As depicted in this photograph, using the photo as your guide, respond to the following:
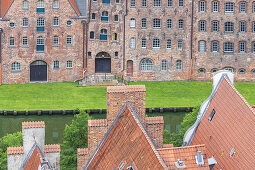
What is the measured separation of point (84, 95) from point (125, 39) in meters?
11.8

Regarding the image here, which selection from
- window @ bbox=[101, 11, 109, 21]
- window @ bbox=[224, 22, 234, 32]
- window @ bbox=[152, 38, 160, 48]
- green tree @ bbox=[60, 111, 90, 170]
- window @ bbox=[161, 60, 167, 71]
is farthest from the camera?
window @ bbox=[161, 60, 167, 71]

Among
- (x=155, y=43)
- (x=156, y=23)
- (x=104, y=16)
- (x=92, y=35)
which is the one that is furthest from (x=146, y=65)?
(x=104, y=16)

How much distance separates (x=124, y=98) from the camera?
1101 inches

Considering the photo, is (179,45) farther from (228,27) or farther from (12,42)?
(12,42)

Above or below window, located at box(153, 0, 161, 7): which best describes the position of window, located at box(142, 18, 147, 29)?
below

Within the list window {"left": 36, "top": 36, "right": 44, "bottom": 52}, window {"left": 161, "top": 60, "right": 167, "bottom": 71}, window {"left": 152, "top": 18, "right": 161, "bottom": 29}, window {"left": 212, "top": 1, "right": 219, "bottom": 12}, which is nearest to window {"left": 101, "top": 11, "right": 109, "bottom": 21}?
window {"left": 152, "top": 18, "right": 161, "bottom": 29}

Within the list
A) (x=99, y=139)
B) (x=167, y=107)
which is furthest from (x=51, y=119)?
(x=99, y=139)

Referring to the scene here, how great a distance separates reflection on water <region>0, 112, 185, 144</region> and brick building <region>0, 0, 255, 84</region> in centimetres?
1488

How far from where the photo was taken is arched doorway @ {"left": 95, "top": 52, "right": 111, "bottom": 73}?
271 feet

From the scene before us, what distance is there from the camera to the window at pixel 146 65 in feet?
271

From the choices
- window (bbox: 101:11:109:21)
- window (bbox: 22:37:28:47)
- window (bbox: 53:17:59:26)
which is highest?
window (bbox: 101:11:109:21)

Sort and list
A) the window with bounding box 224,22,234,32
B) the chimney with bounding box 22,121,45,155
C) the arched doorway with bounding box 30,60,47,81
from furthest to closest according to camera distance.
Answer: the window with bounding box 224,22,234,32 < the arched doorway with bounding box 30,60,47,81 < the chimney with bounding box 22,121,45,155

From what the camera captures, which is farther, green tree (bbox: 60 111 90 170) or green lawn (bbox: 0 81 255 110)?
green lawn (bbox: 0 81 255 110)

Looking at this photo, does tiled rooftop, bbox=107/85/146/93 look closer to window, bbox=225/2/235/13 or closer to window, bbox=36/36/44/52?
window, bbox=36/36/44/52
